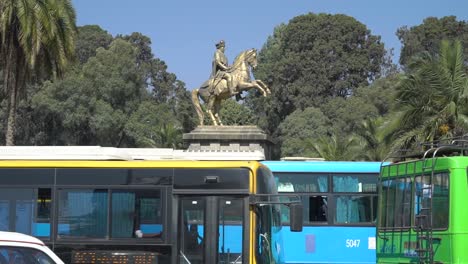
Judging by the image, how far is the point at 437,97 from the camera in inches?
1200

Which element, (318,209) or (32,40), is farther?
(32,40)

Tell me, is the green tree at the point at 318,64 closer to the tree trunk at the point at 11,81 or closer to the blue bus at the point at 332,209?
the tree trunk at the point at 11,81

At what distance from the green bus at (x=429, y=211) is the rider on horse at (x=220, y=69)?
23.1m


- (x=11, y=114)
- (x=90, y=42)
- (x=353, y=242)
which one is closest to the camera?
(x=353, y=242)

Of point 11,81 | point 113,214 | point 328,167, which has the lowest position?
point 113,214

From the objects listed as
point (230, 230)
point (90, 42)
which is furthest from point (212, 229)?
point (90, 42)

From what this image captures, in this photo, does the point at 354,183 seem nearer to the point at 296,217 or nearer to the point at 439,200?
the point at 439,200

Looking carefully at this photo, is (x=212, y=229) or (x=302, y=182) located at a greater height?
(x=302, y=182)

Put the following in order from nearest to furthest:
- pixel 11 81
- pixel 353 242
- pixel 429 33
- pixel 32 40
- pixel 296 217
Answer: pixel 296 217 < pixel 353 242 < pixel 32 40 < pixel 11 81 < pixel 429 33

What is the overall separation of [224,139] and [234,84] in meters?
2.45

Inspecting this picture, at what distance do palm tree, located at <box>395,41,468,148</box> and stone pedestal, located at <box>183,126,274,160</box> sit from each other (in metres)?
7.45

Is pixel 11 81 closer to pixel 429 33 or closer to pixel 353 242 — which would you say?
pixel 353 242

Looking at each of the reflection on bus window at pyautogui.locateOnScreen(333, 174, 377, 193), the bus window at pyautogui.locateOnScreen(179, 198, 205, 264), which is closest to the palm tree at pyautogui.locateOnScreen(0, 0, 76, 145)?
the reflection on bus window at pyautogui.locateOnScreen(333, 174, 377, 193)

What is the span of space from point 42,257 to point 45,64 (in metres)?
27.8
